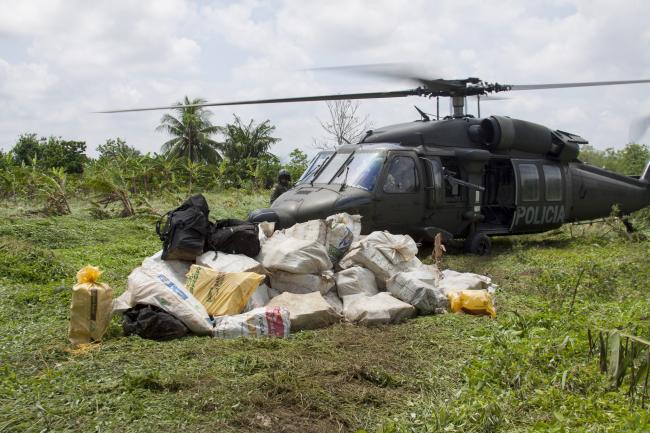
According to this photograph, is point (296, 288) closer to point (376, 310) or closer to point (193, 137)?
point (376, 310)

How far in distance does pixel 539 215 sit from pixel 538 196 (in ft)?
1.21

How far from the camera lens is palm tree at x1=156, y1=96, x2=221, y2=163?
37.8 metres

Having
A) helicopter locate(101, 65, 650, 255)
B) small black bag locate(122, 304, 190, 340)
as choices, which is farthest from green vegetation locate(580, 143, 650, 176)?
small black bag locate(122, 304, 190, 340)

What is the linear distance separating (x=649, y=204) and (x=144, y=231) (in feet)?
33.9

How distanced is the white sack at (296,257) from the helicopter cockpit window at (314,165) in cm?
355

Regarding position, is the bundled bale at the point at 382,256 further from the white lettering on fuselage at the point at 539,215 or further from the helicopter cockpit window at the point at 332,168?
the white lettering on fuselage at the point at 539,215

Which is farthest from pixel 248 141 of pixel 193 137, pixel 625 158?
pixel 625 158

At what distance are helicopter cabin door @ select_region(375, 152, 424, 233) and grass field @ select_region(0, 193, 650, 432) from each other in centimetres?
298

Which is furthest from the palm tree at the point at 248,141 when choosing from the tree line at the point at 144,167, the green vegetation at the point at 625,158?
the green vegetation at the point at 625,158

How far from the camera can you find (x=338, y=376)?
4.05 meters

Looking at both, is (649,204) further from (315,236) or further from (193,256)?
(193,256)

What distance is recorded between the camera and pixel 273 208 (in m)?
8.98

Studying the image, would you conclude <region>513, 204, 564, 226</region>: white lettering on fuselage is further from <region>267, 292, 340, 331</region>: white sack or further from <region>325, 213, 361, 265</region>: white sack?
<region>267, 292, 340, 331</region>: white sack

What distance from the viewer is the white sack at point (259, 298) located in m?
5.76
